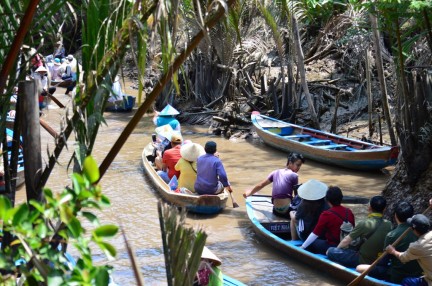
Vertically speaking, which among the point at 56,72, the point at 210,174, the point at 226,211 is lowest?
the point at 226,211

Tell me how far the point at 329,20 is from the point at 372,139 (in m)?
3.91

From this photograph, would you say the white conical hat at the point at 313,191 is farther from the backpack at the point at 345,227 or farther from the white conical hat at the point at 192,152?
the white conical hat at the point at 192,152

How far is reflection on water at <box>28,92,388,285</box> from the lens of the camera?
865cm

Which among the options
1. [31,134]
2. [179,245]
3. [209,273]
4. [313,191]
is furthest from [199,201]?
[179,245]

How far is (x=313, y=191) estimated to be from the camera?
27.6ft

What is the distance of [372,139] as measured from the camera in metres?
15.2

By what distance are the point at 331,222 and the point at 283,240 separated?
99cm

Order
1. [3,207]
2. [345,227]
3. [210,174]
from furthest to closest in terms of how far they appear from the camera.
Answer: [210,174]
[345,227]
[3,207]

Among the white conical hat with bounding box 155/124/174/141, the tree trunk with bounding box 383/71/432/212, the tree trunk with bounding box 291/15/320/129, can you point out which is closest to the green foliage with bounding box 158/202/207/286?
the tree trunk with bounding box 383/71/432/212

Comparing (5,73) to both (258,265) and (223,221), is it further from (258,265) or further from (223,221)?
(223,221)

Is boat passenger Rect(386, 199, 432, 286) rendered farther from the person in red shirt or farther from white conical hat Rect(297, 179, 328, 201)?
white conical hat Rect(297, 179, 328, 201)

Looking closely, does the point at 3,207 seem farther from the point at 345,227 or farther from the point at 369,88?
the point at 369,88

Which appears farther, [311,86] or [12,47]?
[311,86]

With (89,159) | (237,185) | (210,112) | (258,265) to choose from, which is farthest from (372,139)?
(89,159)
